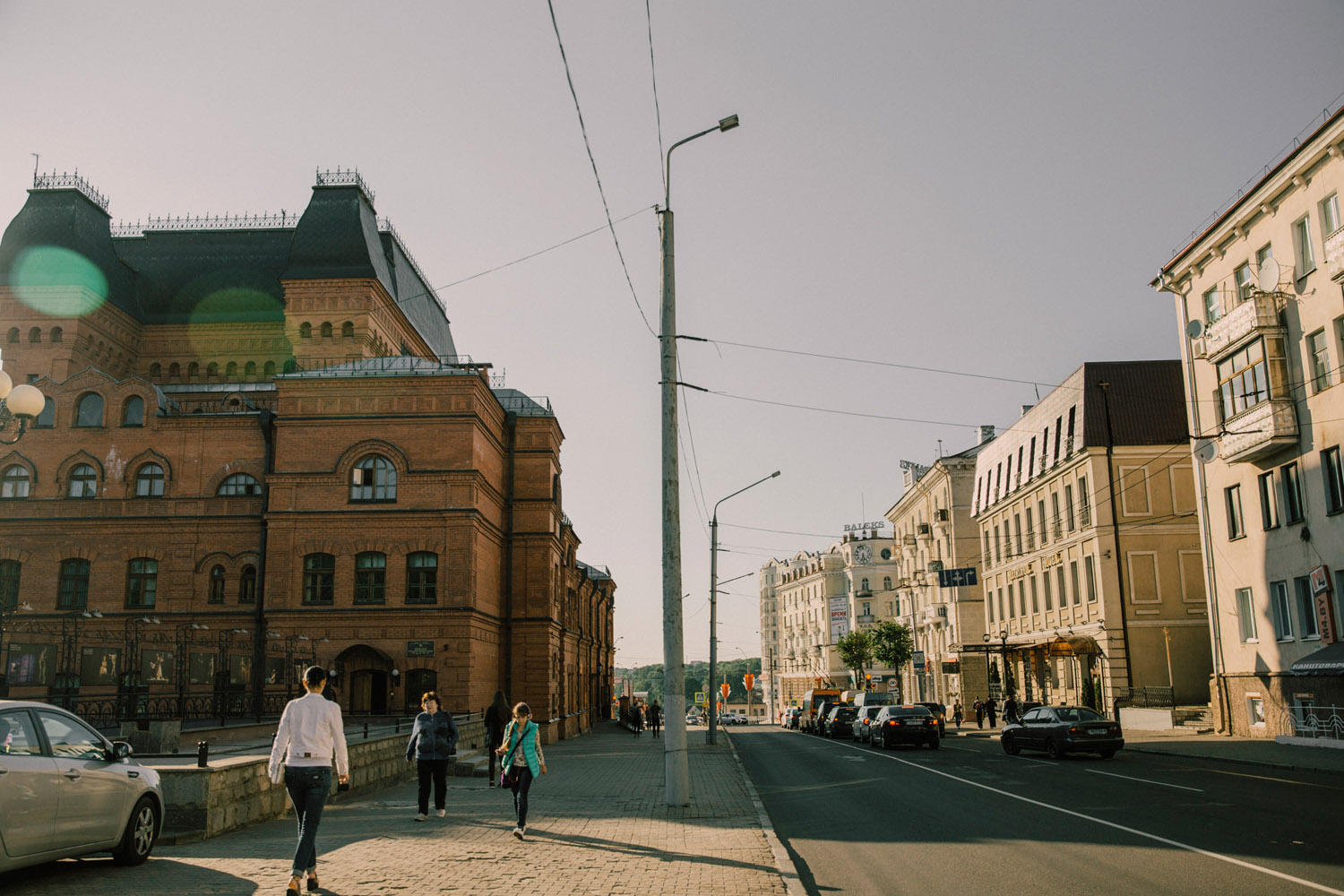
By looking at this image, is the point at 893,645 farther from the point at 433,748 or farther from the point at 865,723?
the point at 433,748

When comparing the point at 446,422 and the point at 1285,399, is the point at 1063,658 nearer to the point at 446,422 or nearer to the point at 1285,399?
the point at 1285,399

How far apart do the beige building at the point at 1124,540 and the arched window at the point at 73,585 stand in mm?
38340

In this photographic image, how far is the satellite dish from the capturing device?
28.2 meters

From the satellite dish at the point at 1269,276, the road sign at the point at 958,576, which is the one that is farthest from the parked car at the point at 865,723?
the satellite dish at the point at 1269,276

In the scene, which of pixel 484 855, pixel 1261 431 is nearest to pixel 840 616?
pixel 1261 431

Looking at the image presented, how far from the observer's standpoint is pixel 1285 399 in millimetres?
27734

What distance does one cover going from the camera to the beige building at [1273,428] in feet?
85.3

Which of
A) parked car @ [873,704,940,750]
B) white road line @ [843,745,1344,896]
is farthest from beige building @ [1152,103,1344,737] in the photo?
white road line @ [843,745,1344,896]

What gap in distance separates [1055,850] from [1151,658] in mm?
31899

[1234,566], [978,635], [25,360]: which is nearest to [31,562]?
[25,360]

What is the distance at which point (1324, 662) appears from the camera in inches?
974

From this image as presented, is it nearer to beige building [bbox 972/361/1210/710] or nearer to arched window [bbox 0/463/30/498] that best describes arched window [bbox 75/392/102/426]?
arched window [bbox 0/463/30/498]

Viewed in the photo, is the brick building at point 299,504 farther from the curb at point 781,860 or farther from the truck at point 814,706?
the curb at point 781,860

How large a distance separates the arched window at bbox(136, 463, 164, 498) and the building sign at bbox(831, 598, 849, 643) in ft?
215
